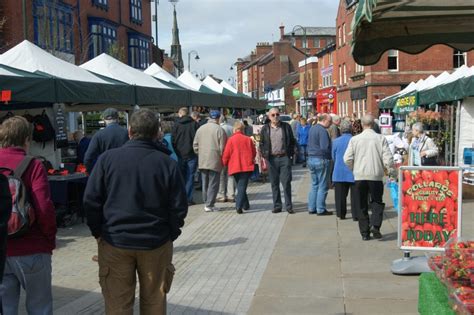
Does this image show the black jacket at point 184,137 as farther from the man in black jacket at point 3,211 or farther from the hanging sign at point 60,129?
the man in black jacket at point 3,211

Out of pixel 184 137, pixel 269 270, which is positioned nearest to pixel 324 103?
pixel 184 137

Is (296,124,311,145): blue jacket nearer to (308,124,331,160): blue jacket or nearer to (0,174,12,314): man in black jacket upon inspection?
(308,124,331,160): blue jacket

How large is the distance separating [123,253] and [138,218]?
266 mm

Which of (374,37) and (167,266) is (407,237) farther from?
(167,266)

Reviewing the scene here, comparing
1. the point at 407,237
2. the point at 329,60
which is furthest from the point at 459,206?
the point at 329,60

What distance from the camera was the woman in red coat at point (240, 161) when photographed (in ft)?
36.8

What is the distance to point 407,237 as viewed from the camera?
22.4ft

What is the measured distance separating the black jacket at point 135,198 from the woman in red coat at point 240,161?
6975mm

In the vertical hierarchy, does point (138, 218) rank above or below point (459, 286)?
above

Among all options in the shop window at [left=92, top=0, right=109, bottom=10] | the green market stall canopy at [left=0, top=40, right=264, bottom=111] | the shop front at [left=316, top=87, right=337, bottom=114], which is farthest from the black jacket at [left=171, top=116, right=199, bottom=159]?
the shop front at [left=316, top=87, right=337, bottom=114]

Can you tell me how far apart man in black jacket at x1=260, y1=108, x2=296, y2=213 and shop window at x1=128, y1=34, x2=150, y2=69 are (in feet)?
110

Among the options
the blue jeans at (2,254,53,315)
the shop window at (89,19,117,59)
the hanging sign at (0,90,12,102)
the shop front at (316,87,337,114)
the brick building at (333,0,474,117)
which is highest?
the shop window at (89,19,117,59)

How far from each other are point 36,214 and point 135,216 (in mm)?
658

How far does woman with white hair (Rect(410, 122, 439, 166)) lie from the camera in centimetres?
1109
